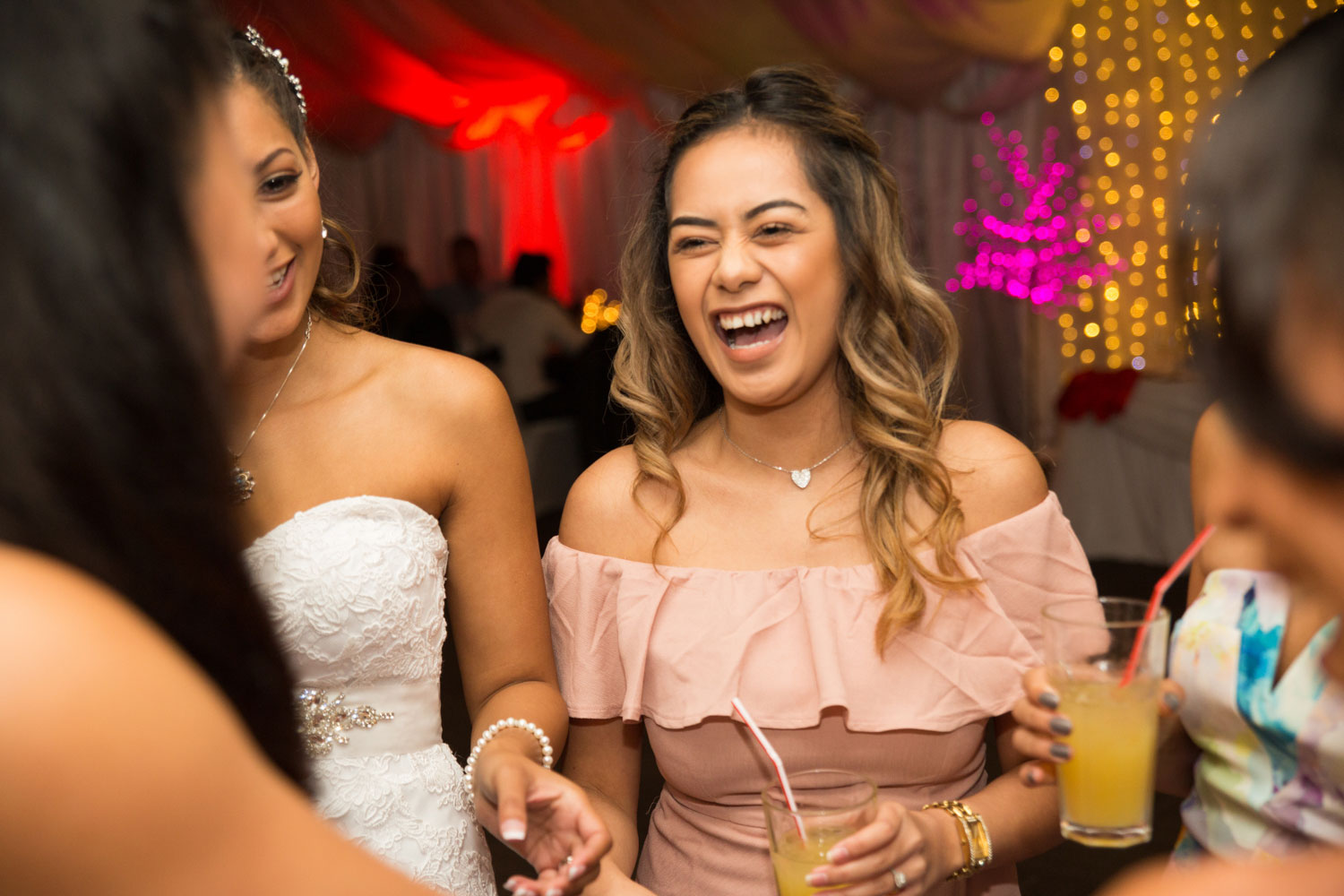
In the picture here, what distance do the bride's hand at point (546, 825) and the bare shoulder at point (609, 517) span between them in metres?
0.51

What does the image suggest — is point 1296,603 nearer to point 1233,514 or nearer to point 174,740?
point 1233,514

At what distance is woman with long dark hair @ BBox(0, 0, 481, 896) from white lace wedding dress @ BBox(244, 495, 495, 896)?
98cm

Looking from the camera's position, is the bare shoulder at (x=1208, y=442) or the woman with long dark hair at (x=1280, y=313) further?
the bare shoulder at (x=1208, y=442)

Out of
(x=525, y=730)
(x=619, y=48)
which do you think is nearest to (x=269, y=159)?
(x=525, y=730)

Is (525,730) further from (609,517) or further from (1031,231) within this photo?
(1031,231)

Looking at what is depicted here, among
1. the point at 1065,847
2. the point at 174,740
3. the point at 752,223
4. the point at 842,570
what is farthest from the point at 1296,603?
the point at 1065,847

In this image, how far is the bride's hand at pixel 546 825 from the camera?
52.0 inches

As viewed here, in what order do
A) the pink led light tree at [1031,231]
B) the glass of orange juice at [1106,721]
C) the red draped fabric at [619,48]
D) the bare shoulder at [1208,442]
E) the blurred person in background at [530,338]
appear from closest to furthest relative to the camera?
the glass of orange juice at [1106,721] → the bare shoulder at [1208,442] → the red draped fabric at [619,48] → the blurred person in background at [530,338] → the pink led light tree at [1031,231]

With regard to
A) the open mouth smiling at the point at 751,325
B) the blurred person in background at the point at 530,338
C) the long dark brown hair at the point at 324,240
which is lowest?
the blurred person in background at the point at 530,338

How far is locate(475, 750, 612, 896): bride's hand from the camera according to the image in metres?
1.32

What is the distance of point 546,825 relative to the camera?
143 cm

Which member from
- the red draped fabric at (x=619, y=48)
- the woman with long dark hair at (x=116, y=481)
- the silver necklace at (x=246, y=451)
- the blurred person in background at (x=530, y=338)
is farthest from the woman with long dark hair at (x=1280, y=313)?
the blurred person in background at (x=530, y=338)

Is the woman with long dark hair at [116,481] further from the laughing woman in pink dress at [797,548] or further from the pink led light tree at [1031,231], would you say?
the pink led light tree at [1031,231]

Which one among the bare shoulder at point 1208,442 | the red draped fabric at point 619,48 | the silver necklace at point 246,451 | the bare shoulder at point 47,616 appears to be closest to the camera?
the bare shoulder at point 47,616
